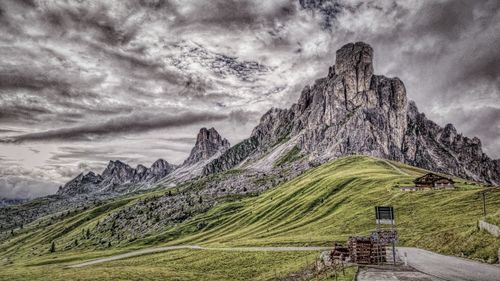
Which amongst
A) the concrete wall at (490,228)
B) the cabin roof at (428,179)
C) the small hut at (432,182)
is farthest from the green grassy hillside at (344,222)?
the cabin roof at (428,179)

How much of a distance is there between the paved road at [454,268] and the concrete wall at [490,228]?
4.54 metres

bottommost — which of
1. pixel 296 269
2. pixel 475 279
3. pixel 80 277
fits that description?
pixel 80 277

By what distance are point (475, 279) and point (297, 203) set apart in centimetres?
14152

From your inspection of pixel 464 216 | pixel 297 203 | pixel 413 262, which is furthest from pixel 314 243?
pixel 297 203

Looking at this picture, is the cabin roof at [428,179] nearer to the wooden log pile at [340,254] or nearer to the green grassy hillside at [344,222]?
the green grassy hillside at [344,222]

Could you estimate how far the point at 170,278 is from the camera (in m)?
68.7

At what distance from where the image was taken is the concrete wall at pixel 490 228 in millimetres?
40812

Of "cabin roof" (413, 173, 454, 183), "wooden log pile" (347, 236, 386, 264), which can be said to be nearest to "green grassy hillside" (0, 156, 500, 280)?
"cabin roof" (413, 173, 454, 183)

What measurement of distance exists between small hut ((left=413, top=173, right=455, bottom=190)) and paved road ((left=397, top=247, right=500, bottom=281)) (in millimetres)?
94141

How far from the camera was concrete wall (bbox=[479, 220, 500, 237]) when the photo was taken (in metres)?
40.8

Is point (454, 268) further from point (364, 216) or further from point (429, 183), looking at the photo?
point (429, 183)

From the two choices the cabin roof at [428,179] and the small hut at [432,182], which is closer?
the small hut at [432,182]

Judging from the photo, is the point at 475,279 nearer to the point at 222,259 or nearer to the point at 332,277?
the point at 332,277

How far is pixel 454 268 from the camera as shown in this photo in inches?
1460
